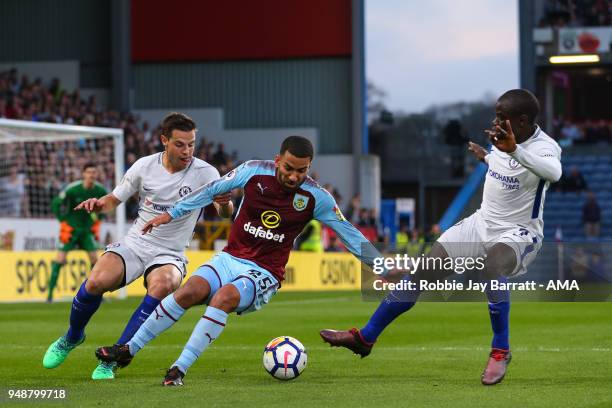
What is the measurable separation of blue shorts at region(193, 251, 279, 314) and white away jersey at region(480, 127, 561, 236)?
163 centimetres

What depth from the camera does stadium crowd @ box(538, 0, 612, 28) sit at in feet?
128

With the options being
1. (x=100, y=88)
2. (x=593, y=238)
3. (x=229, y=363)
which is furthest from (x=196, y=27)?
(x=229, y=363)

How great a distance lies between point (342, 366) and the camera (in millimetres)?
9531

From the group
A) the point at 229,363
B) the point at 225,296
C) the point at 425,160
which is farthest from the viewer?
the point at 425,160

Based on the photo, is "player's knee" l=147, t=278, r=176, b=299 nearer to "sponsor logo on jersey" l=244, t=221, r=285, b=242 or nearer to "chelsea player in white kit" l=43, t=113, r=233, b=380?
"chelsea player in white kit" l=43, t=113, r=233, b=380

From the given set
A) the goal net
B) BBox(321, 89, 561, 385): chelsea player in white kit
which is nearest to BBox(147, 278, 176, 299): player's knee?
BBox(321, 89, 561, 385): chelsea player in white kit

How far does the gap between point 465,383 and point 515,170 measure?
1.47 metres

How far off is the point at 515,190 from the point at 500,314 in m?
0.85

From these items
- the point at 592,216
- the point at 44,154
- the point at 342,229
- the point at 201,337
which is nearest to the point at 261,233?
the point at 342,229

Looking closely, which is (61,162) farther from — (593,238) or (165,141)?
(165,141)

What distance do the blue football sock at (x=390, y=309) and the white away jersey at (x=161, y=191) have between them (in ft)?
5.10

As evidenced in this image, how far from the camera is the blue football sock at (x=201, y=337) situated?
7820 mm

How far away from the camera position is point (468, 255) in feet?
28.4

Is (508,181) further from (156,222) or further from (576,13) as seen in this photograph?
(576,13)
